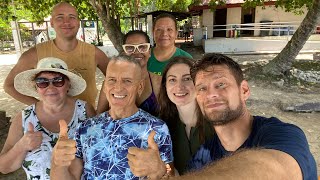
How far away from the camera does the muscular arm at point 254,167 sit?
1.01 m

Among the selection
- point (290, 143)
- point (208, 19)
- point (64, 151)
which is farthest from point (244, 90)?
point (208, 19)

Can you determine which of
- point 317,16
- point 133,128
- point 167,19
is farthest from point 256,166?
point 317,16

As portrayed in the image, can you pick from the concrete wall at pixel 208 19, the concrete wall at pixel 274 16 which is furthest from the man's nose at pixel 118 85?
the concrete wall at pixel 274 16

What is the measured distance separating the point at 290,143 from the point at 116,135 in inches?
40.6

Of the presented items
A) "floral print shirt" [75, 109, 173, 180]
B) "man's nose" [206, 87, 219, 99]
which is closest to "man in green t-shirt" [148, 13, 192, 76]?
"floral print shirt" [75, 109, 173, 180]

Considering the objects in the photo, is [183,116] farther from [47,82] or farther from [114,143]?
[47,82]

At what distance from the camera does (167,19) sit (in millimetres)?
3045

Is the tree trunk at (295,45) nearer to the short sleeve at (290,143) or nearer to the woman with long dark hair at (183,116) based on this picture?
the woman with long dark hair at (183,116)

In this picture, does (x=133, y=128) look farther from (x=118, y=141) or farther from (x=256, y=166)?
(x=256, y=166)

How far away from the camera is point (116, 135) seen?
1.80 metres

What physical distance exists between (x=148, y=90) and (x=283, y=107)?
5037 millimetres

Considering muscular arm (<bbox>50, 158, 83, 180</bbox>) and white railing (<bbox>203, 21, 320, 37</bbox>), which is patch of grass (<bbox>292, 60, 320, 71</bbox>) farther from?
muscular arm (<bbox>50, 158, 83, 180</bbox>)

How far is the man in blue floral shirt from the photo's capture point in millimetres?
1762

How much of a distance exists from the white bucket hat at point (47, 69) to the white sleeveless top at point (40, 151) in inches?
10.2
